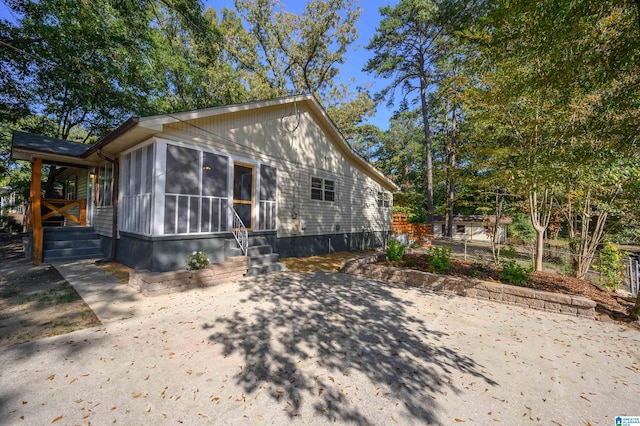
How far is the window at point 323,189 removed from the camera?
36.5ft

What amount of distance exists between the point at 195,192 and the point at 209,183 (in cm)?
51

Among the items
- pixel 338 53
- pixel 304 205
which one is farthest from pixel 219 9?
pixel 304 205

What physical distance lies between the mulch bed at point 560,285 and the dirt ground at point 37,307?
24.0ft

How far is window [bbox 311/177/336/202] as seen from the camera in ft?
36.5

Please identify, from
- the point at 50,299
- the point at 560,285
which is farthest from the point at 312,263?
the point at 560,285

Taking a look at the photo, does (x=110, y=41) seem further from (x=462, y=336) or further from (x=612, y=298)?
(x=612, y=298)

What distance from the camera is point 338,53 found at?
18.5 meters

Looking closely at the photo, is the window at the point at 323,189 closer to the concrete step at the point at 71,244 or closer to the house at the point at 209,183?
the house at the point at 209,183

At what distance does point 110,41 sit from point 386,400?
14.9 metres

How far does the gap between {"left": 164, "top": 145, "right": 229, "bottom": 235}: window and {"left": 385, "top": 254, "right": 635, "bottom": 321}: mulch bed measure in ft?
18.0

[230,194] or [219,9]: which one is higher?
[219,9]

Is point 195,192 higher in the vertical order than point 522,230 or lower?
higher

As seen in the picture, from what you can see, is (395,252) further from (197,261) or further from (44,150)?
(44,150)

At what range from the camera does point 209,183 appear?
23.5 ft
